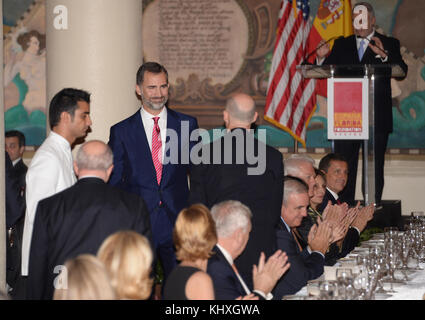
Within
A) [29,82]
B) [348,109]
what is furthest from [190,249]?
[29,82]

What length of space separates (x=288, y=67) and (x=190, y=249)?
6.33 m

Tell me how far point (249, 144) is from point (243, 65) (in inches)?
249

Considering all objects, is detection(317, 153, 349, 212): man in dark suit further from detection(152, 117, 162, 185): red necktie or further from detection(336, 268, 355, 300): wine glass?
detection(336, 268, 355, 300): wine glass

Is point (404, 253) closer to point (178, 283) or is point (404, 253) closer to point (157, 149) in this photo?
point (157, 149)

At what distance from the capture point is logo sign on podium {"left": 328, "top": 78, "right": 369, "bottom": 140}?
7164 mm

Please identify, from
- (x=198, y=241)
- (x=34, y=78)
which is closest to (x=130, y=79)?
(x=198, y=241)

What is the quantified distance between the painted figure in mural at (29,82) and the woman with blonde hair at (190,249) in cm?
813

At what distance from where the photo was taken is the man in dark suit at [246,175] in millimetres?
4258

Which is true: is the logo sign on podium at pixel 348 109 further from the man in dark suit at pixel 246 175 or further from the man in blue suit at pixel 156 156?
the man in dark suit at pixel 246 175

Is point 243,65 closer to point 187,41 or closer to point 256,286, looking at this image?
point 187,41

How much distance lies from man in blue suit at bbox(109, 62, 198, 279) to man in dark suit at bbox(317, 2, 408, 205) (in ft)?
10.9

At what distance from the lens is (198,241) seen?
126 inches

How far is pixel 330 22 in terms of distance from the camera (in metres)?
9.35

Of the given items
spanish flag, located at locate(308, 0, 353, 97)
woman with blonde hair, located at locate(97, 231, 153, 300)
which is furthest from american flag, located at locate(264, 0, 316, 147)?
woman with blonde hair, located at locate(97, 231, 153, 300)
